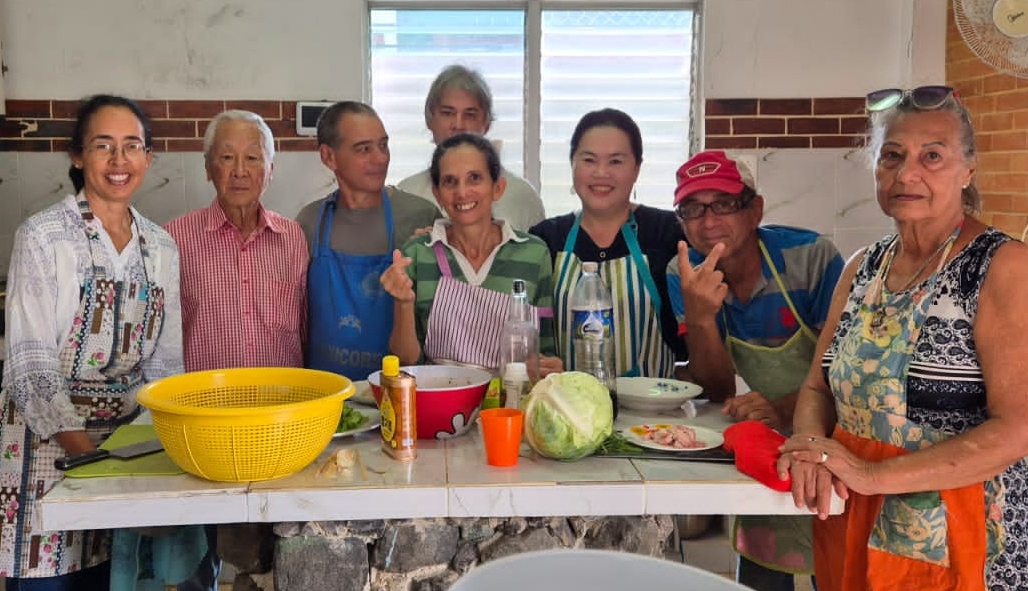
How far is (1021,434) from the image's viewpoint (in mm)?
→ 1692

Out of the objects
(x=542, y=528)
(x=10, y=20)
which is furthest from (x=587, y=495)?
(x=10, y=20)

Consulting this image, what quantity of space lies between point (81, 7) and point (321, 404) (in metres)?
3.21

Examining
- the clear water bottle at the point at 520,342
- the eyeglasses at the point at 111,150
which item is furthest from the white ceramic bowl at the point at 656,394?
the eyeglasses at the point at 111,150

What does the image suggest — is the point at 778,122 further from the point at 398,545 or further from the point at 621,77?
the point at 398,545

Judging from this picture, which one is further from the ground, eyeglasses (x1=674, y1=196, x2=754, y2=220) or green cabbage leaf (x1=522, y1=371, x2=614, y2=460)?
eyeglasses (x1=674, y1=196, x2=754, y2=220)

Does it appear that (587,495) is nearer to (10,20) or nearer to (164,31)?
(164,31)

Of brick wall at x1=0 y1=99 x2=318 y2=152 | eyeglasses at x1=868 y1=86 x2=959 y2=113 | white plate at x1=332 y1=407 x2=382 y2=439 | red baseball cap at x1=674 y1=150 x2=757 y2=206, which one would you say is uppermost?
brick wall at x1=0 y1=99 x2=318 y2=152

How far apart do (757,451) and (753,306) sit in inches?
28.4

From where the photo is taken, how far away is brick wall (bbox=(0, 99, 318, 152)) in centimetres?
407

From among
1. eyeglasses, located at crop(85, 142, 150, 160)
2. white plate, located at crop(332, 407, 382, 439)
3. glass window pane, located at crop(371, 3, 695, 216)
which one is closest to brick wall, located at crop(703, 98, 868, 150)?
glass window pane, located at crop(371, 3, 695, 216)

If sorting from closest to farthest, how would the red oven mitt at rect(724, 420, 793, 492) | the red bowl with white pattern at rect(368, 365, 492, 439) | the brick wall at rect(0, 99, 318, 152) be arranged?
the red oven mitt at rect(724, 420, 793, 492) → the red bowl with white pattern at rect(368, 365, 492, 439) → the brick wall at rect(0, 99, 318, 152)

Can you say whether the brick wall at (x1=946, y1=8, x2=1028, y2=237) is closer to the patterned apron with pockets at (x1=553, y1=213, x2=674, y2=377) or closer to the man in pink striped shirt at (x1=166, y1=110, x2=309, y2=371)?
the patterned apron with pockets at (x1=553, y1=213, x2=674, y2=377)

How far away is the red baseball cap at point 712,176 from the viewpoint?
2430mm

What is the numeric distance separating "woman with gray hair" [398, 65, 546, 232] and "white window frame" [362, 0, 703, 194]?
0.93 metres
